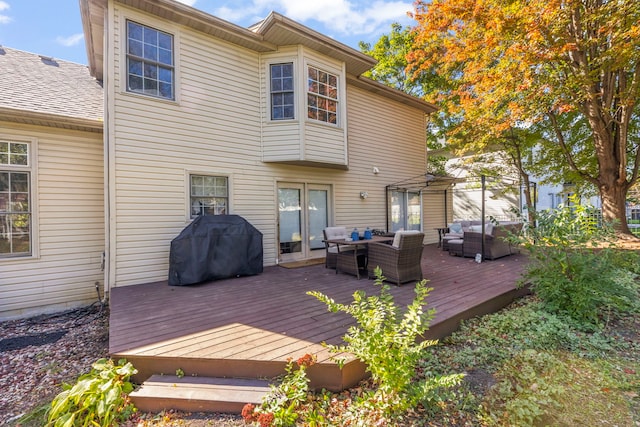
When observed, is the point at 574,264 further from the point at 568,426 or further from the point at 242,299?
the point at 242,299

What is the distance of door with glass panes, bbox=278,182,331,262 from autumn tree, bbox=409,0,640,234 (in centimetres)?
486

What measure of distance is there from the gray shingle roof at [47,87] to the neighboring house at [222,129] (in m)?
0.75

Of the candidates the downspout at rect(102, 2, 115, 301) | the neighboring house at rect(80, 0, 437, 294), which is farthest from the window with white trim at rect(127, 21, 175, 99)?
the downspout at rect(102, 2, 115, 301)

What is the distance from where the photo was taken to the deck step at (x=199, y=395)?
2.22 metres

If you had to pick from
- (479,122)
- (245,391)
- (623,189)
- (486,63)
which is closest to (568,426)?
(245,391)

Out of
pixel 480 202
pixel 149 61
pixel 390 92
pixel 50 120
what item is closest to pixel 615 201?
pixel 390 92

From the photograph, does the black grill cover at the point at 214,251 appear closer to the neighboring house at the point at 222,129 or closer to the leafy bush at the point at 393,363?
the neighboring house at the point at 222,129

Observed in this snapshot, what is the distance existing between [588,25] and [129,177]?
970 cm

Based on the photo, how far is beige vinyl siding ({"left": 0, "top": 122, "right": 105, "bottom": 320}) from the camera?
4918mm

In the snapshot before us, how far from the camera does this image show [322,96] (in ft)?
22.7

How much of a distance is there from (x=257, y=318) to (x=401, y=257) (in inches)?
96.1

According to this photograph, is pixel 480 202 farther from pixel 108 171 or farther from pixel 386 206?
pixel 108 171

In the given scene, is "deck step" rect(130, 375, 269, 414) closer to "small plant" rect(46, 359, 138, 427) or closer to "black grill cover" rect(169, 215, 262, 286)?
"small plant" rect(46, 359, 138, 427)

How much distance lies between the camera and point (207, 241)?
16.9 ft
